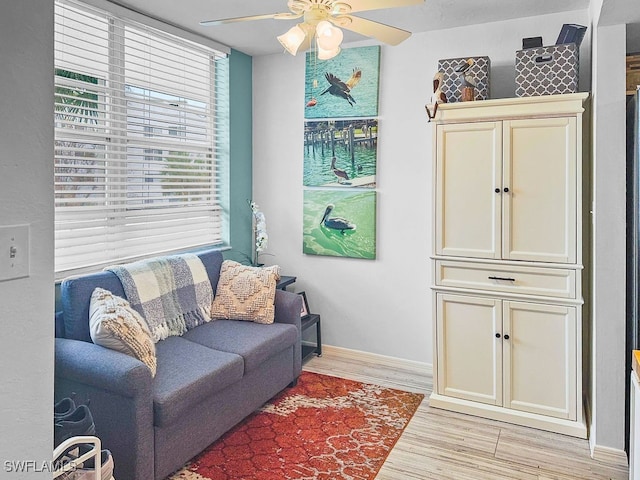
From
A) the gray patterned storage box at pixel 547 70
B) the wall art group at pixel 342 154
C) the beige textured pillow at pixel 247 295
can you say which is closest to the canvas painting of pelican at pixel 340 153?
the wall art group at pixel 342 154

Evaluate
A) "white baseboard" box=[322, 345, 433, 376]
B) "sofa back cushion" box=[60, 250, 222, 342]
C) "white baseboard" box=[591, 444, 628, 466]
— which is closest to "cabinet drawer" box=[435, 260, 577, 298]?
"white baseboard" box=[591, 444, 628, 466]

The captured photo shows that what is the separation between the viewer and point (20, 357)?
1.08 meters

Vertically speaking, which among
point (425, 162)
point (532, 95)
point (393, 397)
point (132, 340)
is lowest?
point (393, 397)

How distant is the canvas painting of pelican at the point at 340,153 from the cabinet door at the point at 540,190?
120cm

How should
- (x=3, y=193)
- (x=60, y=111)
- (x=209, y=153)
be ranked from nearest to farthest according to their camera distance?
(x=3, y=193) → (x=60, y=111) → (x=209, y=153)

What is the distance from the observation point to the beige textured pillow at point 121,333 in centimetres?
238

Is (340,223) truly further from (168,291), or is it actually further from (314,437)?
(314,437)

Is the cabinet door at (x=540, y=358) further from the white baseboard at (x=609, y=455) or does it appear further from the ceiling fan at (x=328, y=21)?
the ceiling fan at (x=328, y=21)

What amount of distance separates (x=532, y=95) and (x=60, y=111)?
2.77 metres

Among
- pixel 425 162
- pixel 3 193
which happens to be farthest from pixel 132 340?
pixel 425 162

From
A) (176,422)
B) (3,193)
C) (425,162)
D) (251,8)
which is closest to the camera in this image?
(3,193)

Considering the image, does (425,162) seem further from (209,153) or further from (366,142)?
(209,153)

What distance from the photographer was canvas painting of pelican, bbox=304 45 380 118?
383cm

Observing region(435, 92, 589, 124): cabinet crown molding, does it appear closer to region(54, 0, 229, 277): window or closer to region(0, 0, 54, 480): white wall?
region(54, 0, 229, 277): window
